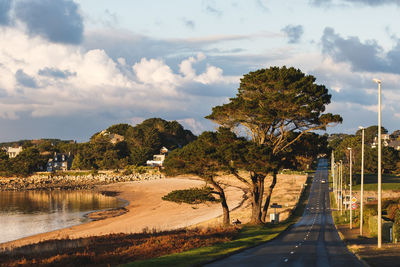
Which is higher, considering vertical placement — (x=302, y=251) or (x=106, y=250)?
(x=106, y=250)

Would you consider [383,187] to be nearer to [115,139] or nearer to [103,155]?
[103,155]

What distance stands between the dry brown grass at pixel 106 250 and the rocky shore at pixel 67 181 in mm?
99874

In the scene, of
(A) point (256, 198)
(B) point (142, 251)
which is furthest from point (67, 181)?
(B) point (142, 251)

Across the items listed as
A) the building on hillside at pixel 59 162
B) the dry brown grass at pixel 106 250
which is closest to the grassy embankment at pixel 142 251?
the dry brown grass at pixel 106 250

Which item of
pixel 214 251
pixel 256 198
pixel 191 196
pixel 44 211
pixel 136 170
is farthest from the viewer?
pixel 136 170

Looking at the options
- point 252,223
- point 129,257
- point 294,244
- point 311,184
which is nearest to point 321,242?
point 294,244

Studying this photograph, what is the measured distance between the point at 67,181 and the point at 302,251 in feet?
413

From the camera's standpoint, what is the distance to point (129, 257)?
26844mm

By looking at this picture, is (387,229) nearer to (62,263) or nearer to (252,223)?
(252,223)

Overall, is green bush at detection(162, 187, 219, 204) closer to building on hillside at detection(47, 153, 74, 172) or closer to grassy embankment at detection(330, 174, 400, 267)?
grassy embankment at detection(330, 174, 400, 267)

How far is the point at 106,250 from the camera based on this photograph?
98.0 ft

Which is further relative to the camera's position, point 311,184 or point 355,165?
point 355,165

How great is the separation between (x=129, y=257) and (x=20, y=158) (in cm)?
14784

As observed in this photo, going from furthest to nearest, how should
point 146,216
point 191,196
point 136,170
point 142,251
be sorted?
point 136,170
point 146,216
point 191,196
point 142,251
